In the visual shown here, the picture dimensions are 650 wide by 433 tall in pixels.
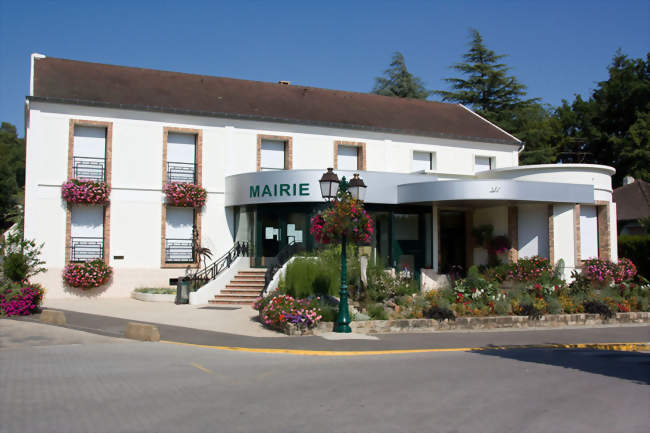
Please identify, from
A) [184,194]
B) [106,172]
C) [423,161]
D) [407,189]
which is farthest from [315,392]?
[423,161]

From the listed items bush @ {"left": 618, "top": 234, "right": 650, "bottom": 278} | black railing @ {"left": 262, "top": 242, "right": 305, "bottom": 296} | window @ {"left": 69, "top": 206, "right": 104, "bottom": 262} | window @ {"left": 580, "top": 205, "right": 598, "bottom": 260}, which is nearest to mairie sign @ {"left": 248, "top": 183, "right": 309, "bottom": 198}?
black railing @ {"left": 262, "top": 242, "right": 305, "bottom": 296}

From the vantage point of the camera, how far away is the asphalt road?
621 cm

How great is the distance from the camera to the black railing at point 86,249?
2092 centimetres

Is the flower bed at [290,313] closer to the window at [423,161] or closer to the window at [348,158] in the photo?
the window at [348,158]

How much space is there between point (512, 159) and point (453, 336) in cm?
1645

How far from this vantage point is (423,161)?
1040 inches

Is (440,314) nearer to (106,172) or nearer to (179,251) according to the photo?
(179,251)

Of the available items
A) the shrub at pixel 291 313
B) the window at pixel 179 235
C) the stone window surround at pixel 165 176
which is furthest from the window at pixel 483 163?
the shrub at pixel 291 313

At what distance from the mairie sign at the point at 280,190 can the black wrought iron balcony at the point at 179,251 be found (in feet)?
10.9

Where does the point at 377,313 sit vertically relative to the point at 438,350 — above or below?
above

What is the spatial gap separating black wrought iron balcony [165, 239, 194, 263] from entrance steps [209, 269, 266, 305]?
2497 mm

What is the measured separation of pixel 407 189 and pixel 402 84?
1042 inches

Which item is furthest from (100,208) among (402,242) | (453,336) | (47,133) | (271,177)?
(453,336)

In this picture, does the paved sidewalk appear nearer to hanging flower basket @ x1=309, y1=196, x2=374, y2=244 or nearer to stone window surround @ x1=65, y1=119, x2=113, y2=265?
stone window surround @ x1=65, y1=119, x2=113, y2=265
